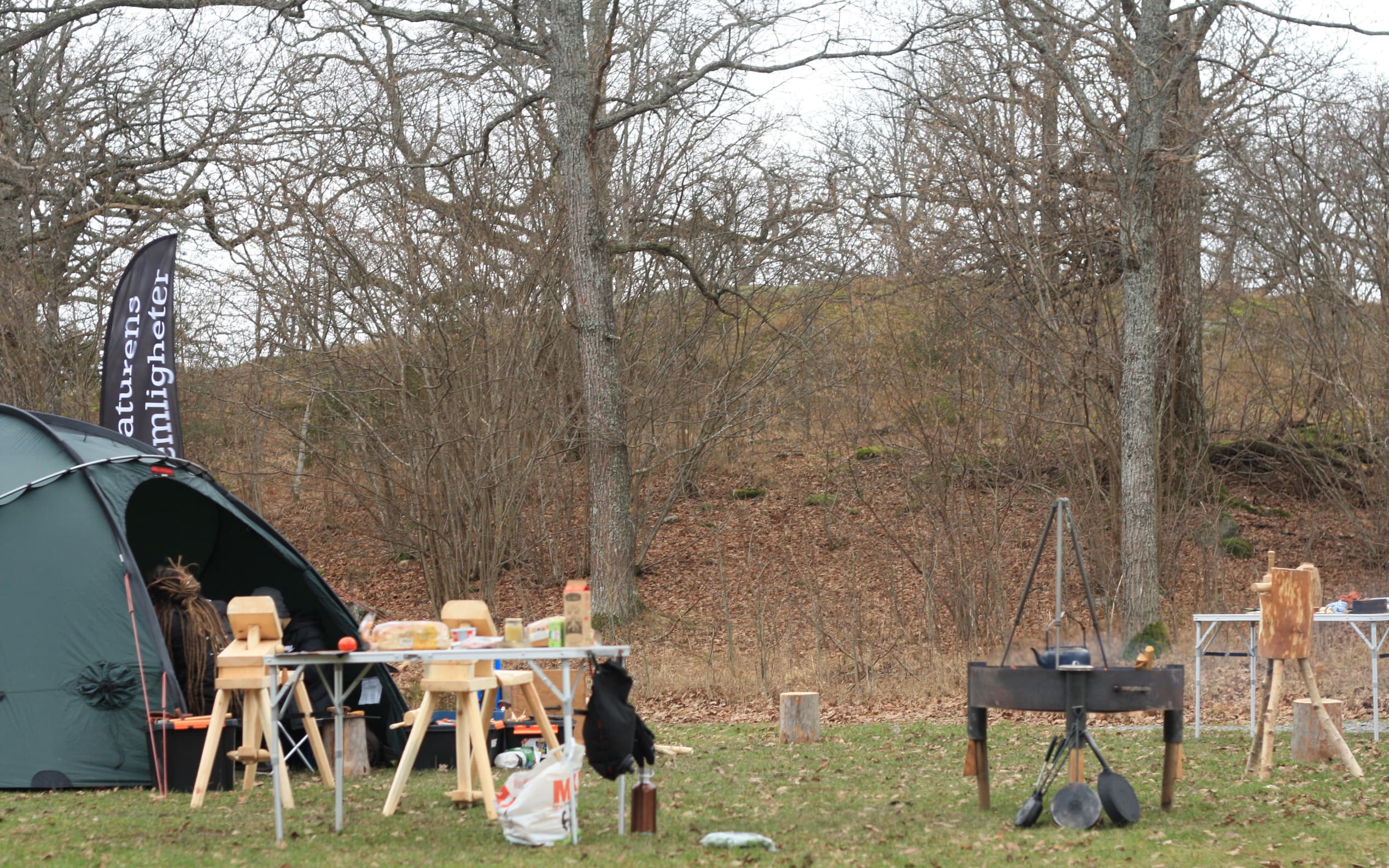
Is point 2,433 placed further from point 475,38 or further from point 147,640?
point 475,38

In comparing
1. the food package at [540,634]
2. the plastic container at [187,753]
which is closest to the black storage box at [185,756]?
the plastic container at [187,753]

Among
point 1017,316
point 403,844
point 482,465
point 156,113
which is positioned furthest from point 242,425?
point 403,844

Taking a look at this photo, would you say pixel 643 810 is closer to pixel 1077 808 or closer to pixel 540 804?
pixel 540 804

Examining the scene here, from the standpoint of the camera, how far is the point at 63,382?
18422 mm

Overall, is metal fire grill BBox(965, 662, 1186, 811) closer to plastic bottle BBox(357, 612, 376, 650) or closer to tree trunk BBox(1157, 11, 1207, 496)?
plastic bottle BBox(357, 612, 376, 650)

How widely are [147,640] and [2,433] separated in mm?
1990

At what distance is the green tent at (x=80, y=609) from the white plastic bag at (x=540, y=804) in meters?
3.26

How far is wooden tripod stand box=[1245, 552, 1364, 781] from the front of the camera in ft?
24.8

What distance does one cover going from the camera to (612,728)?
5.66 metres

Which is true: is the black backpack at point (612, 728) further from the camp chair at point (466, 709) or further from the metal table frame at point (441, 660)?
the camp chair at point (466, 709)

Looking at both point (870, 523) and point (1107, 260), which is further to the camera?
point (870, 523)

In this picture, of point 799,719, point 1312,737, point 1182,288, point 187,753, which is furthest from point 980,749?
point 1182,288

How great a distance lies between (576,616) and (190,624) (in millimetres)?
3800

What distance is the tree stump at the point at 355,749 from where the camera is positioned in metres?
8.37
